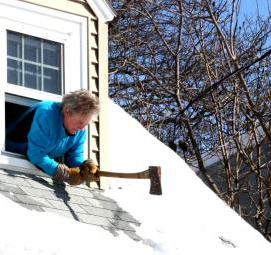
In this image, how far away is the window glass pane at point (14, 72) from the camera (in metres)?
8.40

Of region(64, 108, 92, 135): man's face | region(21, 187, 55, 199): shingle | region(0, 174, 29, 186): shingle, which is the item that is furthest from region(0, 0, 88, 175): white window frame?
region(64, 108, 92, 135): man's face

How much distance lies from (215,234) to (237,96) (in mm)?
7700

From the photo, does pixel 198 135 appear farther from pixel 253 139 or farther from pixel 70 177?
pixel 70 177

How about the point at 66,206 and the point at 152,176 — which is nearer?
the point at 66,206

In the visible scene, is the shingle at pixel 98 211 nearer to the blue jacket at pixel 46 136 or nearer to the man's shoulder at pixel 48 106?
the blue jacket at pixel 46 136

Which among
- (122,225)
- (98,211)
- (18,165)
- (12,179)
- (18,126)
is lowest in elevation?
(122,225)

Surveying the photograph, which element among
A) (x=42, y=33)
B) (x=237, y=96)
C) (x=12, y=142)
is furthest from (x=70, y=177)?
(x=237, y=96)

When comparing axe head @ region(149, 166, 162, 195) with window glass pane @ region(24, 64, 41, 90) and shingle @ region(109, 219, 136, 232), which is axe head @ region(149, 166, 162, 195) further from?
window glass pane @ region(24, 64, 41, 90)

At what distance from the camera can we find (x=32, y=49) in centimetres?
858

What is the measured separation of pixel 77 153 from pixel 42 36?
1.00 m

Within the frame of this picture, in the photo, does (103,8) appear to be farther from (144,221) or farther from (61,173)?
(144,221)

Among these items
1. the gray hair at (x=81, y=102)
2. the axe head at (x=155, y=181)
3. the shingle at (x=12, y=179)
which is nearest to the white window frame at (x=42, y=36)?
the shingle at (x=12, y=179)

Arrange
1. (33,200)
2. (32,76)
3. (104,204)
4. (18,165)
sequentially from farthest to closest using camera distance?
(32,76) < (104,204) < (18,165) < (33,200)

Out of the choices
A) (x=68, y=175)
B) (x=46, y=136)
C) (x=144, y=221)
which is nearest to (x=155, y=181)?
(x=144, y=221)
